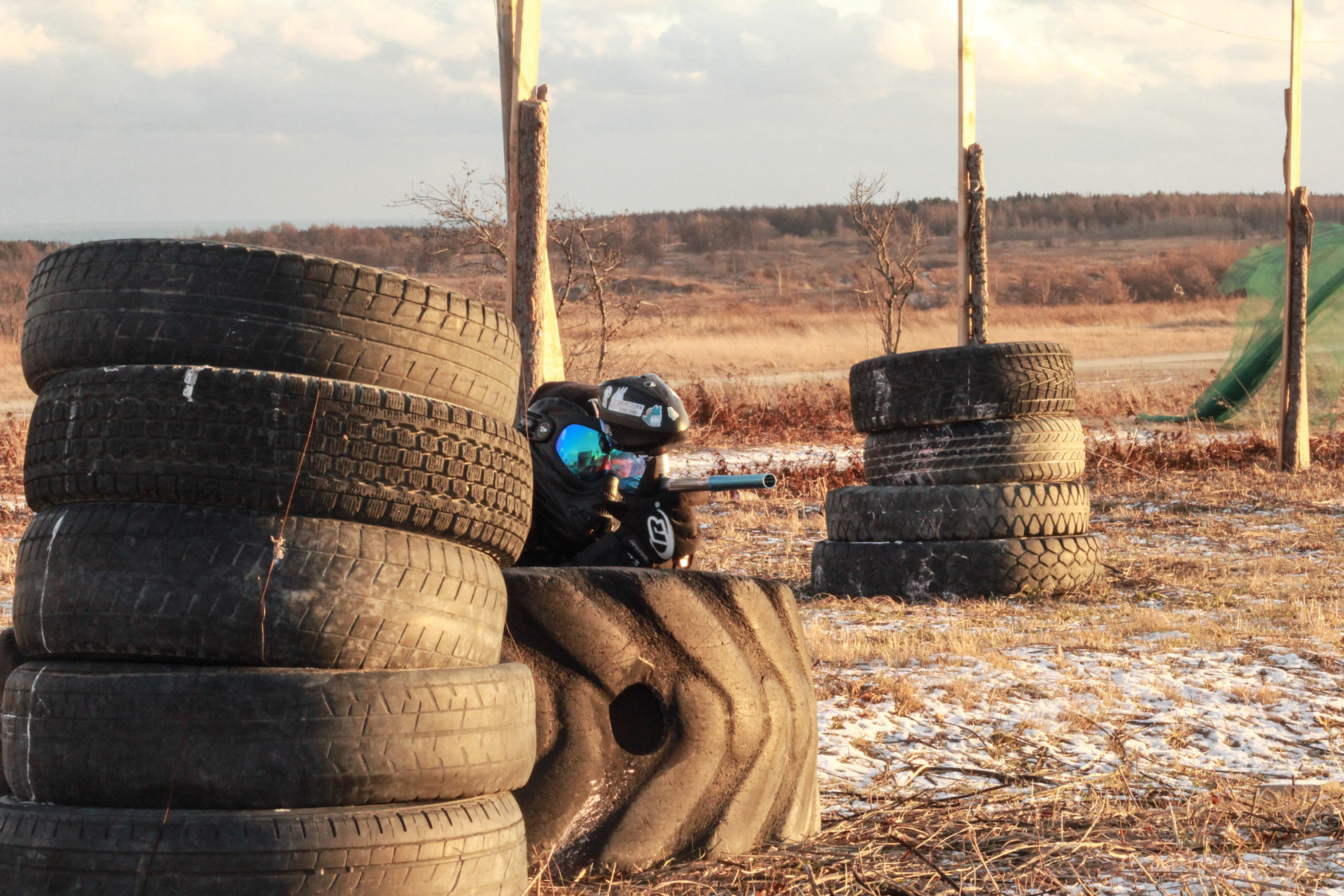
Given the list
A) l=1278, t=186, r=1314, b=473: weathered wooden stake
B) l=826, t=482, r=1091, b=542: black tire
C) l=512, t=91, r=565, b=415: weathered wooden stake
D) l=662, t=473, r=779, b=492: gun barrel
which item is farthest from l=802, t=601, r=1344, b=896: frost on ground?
l=1278, t=186, r=1314, b=473: weathered wooden stake

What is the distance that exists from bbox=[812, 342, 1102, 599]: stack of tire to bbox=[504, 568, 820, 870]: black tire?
197 inches

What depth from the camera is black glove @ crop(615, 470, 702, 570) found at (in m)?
4.92

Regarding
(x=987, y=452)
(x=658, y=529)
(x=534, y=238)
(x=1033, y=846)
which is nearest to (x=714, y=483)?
(x=658, y=529)

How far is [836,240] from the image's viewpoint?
82500 millimetres

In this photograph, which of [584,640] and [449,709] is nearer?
[449,709]


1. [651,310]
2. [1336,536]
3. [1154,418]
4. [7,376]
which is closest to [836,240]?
[651,310]

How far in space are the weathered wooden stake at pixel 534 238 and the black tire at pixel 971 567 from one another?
5677 millimetres

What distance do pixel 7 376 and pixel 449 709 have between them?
31.4 meters

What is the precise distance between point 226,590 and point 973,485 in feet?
21.8

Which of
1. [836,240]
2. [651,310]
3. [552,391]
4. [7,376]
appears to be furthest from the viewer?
[836,240]

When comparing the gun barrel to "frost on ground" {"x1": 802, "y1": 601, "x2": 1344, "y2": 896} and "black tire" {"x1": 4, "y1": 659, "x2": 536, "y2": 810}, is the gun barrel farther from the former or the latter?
"black tire" {"x1": 4, "y1": 659, "x2": 536, "y2": 810}

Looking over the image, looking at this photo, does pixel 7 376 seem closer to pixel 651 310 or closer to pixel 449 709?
pixel 651 310

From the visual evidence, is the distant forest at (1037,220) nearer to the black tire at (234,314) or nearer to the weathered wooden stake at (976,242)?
the weathered wooden stake at (976,242)

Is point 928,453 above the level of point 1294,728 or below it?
above
